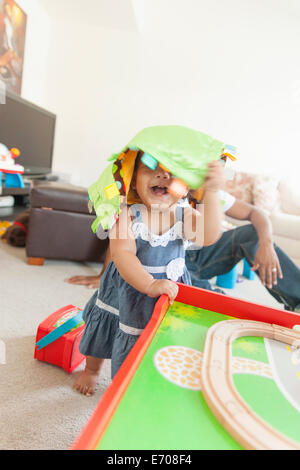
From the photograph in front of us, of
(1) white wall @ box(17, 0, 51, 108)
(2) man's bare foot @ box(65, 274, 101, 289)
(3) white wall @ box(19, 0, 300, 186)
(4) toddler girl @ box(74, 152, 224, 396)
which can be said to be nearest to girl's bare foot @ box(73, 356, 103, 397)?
(4) toddler girl @ box(74, 152, 224, 396)

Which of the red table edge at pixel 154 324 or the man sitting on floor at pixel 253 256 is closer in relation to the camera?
the red table edge at pixel 154 324

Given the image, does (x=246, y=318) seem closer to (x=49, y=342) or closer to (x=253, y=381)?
(x=253, y=381)

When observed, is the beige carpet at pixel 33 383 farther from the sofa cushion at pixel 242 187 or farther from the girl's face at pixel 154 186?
the sofa cushion at pixel 242 187

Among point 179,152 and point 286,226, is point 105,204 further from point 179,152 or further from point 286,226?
point 286,226

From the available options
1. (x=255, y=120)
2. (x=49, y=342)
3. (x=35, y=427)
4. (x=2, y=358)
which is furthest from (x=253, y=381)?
(x=255, y=120)

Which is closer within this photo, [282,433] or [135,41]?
[282,433]

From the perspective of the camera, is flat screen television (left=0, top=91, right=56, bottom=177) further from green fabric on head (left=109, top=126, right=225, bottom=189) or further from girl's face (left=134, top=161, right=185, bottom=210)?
green fabric on head (left=109, top=126, right=225, bottom=189)

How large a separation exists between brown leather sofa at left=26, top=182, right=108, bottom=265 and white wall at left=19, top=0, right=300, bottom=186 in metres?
2.05

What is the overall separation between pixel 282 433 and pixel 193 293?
0.32 meters

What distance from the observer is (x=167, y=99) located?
3400 millimetres

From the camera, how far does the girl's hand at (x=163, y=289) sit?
1.96ft

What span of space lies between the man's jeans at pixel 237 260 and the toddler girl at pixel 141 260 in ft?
1.56

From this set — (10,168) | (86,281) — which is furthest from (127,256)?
(86,281)

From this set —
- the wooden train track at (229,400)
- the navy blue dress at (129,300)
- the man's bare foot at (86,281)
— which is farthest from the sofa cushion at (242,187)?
the wooden train track at (229,400)
